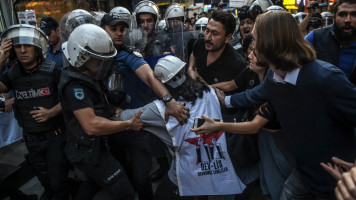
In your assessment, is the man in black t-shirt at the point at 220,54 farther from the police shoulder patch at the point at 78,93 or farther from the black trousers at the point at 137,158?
the police shoulder patch at the point at 78,93

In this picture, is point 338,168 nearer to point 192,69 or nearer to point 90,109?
point 90,109

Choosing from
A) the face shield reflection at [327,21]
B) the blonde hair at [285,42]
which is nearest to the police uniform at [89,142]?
the blonde hair at [285,42]

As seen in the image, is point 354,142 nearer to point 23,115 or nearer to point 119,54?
point 119,54

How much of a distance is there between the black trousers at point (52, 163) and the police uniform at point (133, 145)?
0.54 metres

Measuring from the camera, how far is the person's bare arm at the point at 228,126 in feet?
6.18

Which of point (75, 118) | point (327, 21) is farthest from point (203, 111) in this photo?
point (327, 21)

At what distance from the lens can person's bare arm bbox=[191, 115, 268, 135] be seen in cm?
188

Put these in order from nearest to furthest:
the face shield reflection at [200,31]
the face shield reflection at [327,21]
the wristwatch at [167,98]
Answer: the wristwatch at [167,98]
the face shield reflection at [200,31]
the face shield reflection at [327,21]

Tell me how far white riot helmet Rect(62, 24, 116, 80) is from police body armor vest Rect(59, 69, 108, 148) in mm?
104

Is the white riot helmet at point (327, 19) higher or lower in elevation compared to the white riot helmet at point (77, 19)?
lower

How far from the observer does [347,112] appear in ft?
4.44

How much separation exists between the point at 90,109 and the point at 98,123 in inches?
5.0

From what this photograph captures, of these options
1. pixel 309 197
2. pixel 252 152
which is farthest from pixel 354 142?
pixel 252 152

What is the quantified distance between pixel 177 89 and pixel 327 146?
1158 mm
